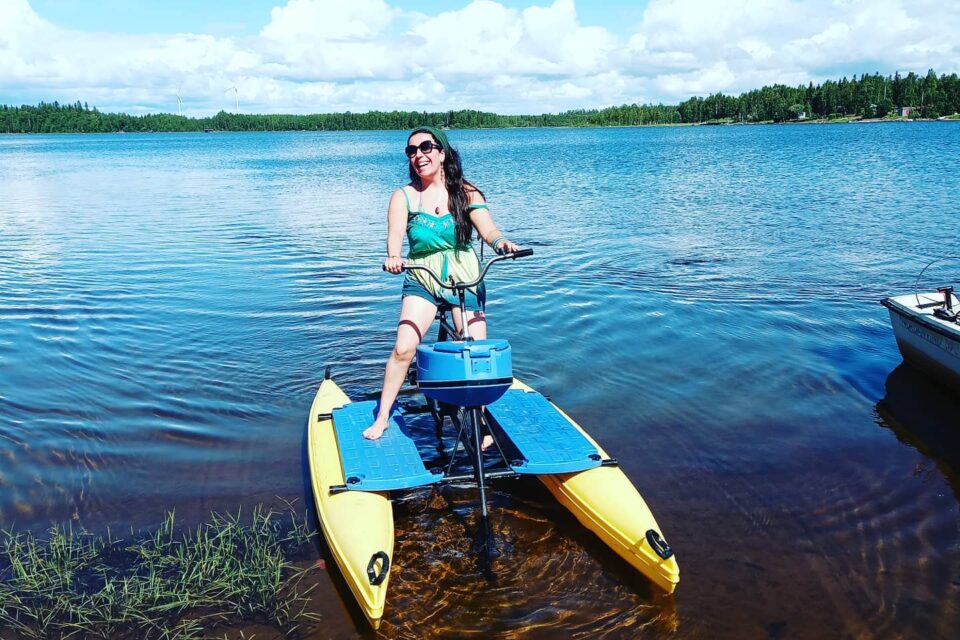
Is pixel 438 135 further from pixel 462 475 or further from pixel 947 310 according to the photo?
pixel 947 310

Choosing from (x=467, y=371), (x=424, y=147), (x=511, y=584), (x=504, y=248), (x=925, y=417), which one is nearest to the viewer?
(x=467, y=371)

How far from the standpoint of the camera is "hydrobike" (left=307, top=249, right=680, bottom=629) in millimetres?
4762

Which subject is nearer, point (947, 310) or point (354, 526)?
point (354, 526)

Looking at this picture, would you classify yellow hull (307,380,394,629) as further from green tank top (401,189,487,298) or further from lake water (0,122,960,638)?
green tank top (401,189,487,298)

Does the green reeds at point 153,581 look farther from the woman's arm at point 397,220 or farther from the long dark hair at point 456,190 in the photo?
the long dark hair at point 456,190

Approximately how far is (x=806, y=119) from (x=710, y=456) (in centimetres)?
17642

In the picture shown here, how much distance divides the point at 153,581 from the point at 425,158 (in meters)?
3.51

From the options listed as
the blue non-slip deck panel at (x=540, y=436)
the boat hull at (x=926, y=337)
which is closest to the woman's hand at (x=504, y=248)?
the blue non-slip deck panel at (x=540, y=436)

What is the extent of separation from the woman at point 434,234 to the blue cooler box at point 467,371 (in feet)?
2.79

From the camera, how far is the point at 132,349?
9969mm

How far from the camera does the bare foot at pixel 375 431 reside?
6.09 metres

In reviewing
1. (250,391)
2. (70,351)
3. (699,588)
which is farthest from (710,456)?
(70,351)

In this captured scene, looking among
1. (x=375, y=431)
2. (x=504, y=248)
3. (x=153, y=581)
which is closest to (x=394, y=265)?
(x=504, y=248)

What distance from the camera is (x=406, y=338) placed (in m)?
5.68
